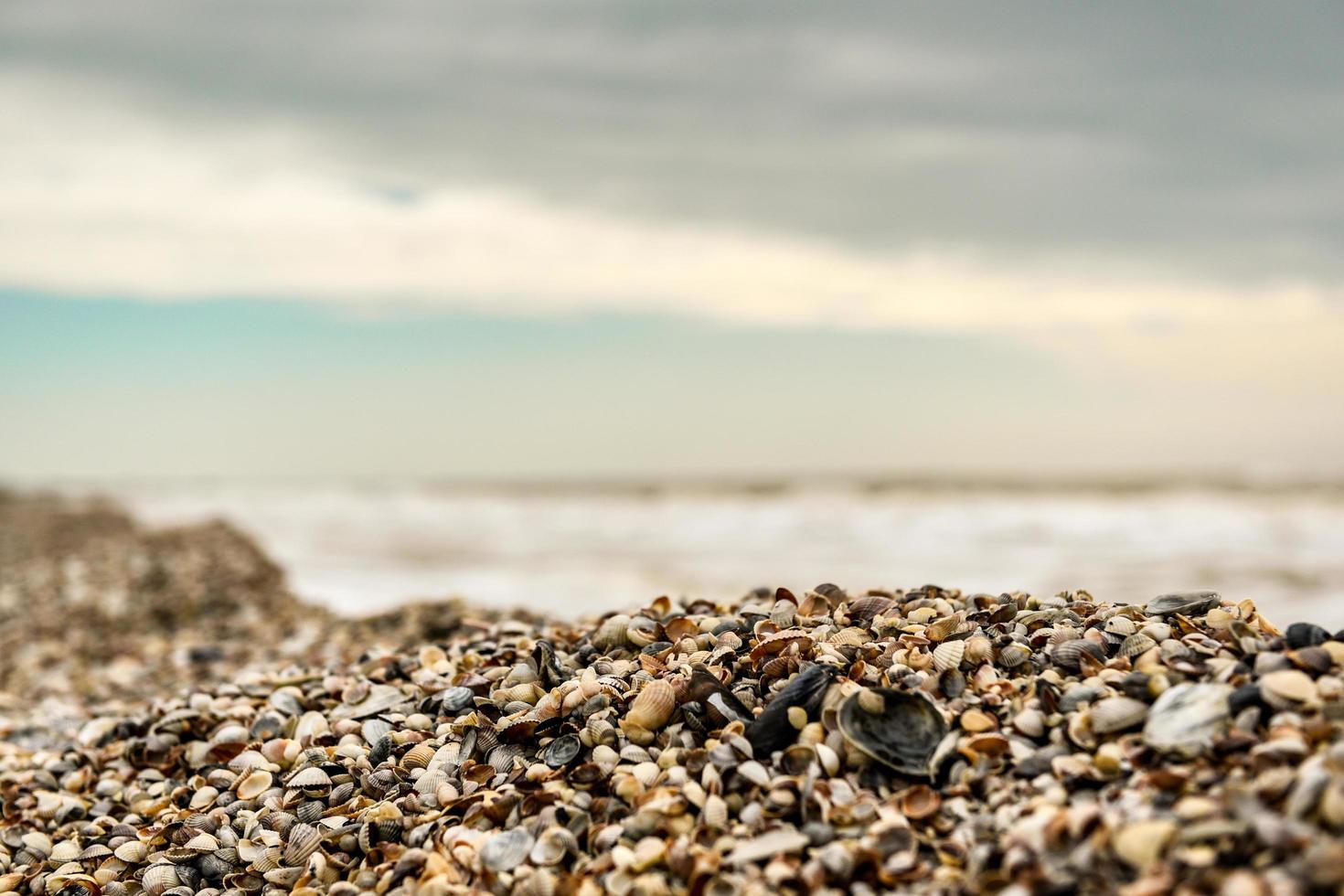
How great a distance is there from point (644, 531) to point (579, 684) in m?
13.6

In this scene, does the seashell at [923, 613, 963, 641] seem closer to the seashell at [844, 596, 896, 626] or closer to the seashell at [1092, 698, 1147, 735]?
the seashell at [844, 596, 896, 626]

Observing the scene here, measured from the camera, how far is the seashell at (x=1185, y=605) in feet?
10.5

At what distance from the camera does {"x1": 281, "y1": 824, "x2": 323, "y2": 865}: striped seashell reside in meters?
2.91

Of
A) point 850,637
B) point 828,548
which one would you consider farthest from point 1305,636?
point 828,548

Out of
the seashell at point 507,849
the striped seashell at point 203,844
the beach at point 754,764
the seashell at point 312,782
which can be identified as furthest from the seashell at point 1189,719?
the striped seashell at point 203,844

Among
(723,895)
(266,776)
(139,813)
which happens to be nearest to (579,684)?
(723,895)

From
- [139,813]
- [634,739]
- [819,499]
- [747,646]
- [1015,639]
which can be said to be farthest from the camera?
[819,499]

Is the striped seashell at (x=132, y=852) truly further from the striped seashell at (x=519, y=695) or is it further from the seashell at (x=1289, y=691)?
the seashell at (x=1289, y=691)

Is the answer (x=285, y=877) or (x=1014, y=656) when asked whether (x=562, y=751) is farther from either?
(x=1014, y=656)

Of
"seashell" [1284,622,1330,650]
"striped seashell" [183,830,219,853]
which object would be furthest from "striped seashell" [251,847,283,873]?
"seashell" [1284,622,1330,650]

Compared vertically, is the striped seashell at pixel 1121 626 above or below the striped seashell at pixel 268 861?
above

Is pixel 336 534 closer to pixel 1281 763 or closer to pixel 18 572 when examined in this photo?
pixel 18 572

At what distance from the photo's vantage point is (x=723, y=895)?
230cm

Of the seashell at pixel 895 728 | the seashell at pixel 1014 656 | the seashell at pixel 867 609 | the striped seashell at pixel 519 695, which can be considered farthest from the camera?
the seashell at pixel 867 609
